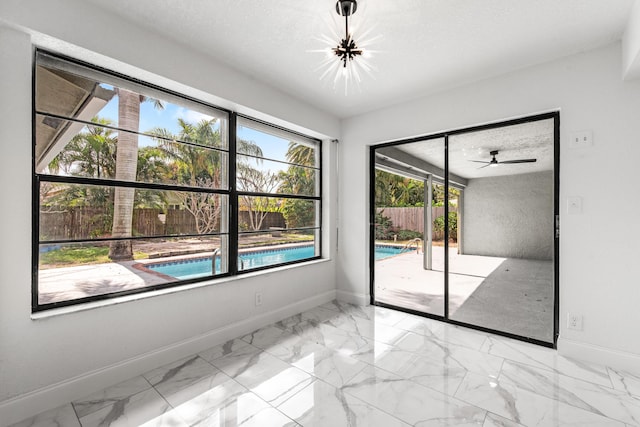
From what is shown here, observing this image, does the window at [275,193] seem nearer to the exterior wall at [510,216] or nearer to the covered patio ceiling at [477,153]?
the covered patio ceiling at [477,153]

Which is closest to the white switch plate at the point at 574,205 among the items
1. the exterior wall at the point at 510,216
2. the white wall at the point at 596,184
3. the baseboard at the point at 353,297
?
the white wall at the point at 596,184

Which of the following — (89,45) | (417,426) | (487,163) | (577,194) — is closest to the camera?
(417,426)

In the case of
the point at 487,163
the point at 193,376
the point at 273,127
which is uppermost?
the point at 273,127

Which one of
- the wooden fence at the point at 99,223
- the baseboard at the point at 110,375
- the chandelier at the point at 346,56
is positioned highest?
the chandelier at the point at 346,56

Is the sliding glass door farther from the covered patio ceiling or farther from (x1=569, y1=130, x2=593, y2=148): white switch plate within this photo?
(x1=569, y1=130, x2=593, y2=148): white switch plate

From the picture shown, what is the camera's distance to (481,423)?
5.23 feet

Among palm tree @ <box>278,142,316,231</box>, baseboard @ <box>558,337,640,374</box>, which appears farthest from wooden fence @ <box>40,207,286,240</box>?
baseboard @ <box>558,337,640,374</box>

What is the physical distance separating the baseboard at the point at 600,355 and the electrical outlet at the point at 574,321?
0.11 metres

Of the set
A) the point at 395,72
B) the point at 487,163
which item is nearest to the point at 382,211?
the point at 487,163

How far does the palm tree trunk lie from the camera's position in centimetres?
211

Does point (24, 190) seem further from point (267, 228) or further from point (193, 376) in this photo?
point (267, 228)

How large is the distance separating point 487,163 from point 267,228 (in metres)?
2.42

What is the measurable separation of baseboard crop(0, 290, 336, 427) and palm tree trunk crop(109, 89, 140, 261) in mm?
756

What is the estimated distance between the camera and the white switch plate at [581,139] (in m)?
2.28
